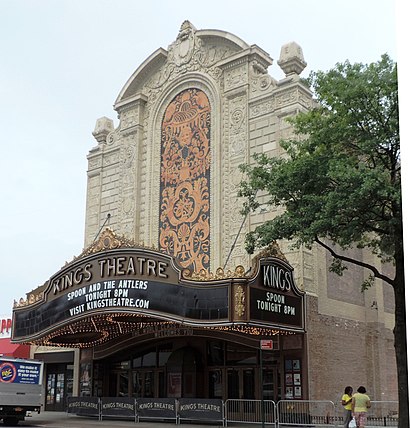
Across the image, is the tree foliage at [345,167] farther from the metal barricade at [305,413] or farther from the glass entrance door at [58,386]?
the glass entrance door at [58,386]

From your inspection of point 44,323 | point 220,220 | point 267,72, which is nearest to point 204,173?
point 220,220

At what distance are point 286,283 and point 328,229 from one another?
215 inches

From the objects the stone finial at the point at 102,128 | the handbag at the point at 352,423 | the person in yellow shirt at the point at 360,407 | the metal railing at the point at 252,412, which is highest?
the stone finial at the point at 102,128

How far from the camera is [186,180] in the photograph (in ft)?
101

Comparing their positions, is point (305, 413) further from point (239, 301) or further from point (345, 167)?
point (345, 167)

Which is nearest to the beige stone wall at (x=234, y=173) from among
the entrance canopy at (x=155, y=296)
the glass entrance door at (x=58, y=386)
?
the entrance canopy at (x=155, y=296)

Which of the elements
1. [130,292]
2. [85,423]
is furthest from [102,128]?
[85,423]

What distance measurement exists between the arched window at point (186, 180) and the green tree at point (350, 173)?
929 cm

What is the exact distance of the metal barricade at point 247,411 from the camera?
78.3 ft

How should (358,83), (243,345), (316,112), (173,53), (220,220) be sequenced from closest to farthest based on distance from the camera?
(358,83), (316,112), (243,345), (220,220), (173,53)

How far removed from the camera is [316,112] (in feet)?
67.6

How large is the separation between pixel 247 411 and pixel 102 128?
719 inches

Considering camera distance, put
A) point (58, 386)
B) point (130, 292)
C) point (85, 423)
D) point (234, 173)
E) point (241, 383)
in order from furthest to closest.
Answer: point (58, 386) < point (234, 173) < point (241, 383) < point (85, 423) < point (130, 292)

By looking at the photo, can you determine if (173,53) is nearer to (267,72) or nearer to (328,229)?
(267,72)
